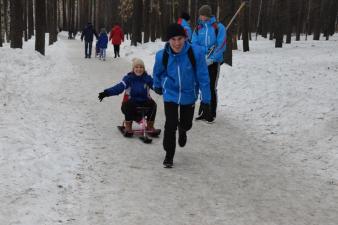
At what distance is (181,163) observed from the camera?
6.39 meters

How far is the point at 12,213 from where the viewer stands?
421cm

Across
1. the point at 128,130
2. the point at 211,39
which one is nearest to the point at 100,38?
the point at 211,39

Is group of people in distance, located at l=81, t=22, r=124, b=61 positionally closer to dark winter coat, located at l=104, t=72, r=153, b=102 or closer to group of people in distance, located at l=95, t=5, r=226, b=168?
dark winter coat, located at l=104, t=72, r=153, b=102

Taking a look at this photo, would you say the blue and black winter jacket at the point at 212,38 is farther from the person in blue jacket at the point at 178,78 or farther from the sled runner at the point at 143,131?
the person in blue jacket at the point at 178,78

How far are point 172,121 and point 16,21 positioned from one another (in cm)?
1496

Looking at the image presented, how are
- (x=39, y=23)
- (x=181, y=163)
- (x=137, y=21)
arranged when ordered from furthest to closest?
(x=137, y=21) → (x=39, y=23) → (x=181, y=163)

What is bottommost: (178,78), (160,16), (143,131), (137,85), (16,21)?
(143,131)

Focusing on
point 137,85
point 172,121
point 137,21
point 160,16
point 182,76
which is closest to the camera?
point 182,76

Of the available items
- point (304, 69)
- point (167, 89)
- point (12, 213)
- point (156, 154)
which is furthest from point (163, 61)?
point (304, 69)

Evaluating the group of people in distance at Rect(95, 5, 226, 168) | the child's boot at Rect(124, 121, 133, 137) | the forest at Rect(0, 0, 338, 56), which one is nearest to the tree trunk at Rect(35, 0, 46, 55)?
the forest at Rect(0, 0, 338, 56)

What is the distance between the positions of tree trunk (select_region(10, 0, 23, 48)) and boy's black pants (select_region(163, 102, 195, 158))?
14.6m

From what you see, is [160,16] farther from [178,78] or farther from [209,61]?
[178,78]

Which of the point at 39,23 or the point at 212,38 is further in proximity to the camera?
the point at 39,23

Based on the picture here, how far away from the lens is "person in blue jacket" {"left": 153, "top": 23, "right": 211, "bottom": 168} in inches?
227
